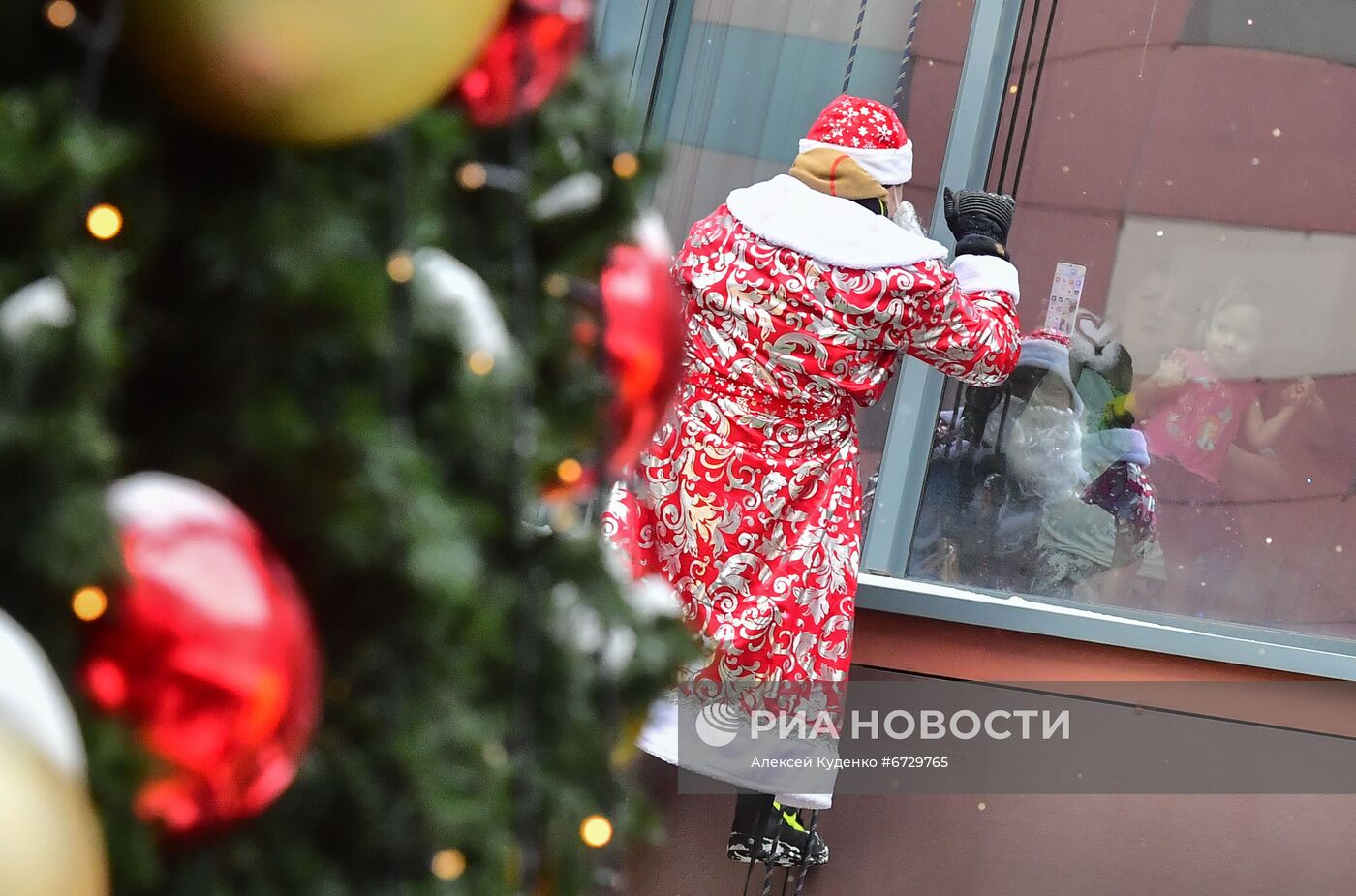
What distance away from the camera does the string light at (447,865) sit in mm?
670

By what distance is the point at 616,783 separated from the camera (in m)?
0.86

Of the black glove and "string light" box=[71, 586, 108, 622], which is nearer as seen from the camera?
"string light" box=[71, 586, 108, 622]

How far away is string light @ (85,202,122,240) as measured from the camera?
572 millimetres

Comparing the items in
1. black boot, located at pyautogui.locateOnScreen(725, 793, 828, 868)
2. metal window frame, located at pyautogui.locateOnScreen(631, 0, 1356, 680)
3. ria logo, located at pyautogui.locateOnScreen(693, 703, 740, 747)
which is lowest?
black boot, located at pyautogui.locateOnScreen(725, 793, 828, 868)

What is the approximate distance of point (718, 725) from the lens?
2.42 meters

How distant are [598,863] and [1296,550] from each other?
93.4 inches

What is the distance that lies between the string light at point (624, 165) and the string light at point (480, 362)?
0.20 meters

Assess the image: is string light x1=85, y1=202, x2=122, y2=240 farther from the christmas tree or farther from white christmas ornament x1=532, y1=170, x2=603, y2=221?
white christmas ornament x1=532, y1=170, x2=603, y2=221

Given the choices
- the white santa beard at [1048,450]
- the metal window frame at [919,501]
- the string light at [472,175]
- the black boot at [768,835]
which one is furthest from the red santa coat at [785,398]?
the string light at [472,175]

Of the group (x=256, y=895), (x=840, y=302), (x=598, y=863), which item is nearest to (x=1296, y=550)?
(x=840, y=302)

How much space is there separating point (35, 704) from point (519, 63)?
42 cm

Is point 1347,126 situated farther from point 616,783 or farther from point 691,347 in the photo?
point 616,783

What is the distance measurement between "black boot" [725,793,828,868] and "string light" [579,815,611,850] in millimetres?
1757

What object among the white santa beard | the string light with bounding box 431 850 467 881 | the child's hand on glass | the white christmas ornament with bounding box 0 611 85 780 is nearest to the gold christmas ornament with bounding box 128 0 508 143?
the white christmas ornament with bounding box 0 611 85 780
